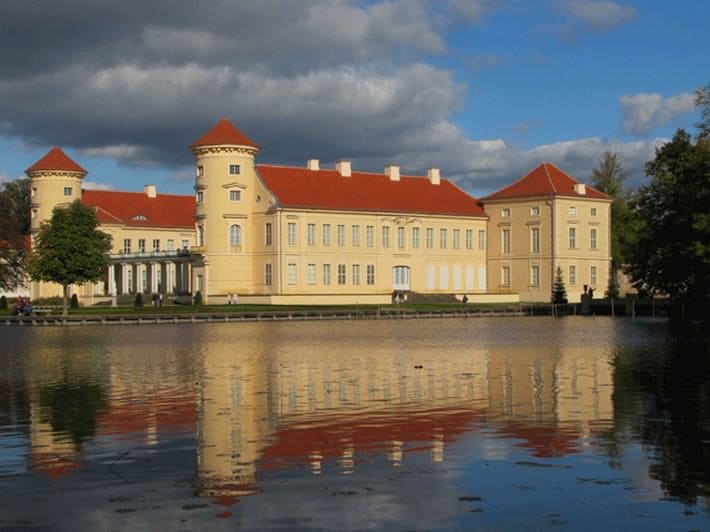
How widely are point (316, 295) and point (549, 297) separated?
19599 millimetres

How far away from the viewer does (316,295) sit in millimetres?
81875

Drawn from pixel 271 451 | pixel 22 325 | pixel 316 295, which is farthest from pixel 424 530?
pixel 316 295

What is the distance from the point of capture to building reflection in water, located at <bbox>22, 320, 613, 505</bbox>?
1380 cm

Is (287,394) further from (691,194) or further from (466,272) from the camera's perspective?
(466,272)

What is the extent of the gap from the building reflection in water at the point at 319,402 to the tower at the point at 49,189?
5854 centimetres

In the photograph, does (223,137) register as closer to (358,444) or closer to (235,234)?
(235,234)

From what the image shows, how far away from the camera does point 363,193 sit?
91.2 metres

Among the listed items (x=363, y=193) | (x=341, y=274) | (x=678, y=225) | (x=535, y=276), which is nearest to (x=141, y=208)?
(x=363, y=193)

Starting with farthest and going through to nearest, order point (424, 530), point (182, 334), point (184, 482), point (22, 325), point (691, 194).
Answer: point (22, 325)
point (691, 194)
point (182, 334)
point (184, 482)
point (424, 530)

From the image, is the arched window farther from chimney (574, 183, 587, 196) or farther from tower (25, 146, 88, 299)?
chimney (574, 183, 587, 196)

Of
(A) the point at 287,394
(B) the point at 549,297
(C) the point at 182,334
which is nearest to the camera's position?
(A) the point at 287,394

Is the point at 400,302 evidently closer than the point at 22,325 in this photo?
No

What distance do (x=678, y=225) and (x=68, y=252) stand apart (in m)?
36.9

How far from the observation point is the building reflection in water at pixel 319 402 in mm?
13805
